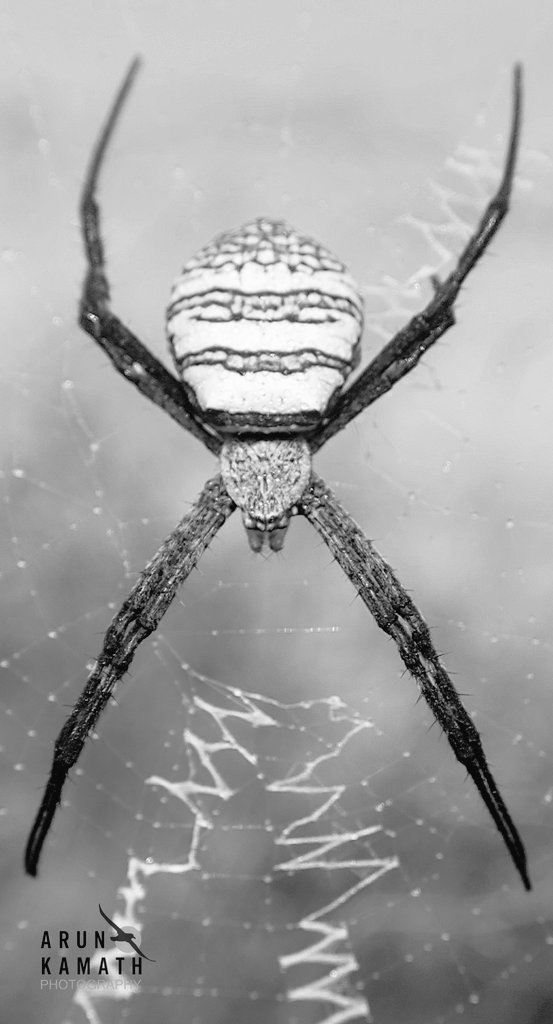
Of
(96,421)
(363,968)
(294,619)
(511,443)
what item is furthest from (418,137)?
(363,968)

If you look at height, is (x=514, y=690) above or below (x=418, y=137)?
below

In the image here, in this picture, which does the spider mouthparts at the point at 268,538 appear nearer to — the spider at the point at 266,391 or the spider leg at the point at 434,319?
the spider at the point at 266,391

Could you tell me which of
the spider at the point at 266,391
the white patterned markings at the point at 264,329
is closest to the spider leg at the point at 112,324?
the spider at the point at 266,391

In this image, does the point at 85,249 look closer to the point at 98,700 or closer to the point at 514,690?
the point at 98,700

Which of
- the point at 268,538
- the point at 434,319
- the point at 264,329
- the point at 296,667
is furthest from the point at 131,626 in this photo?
the point at 296,667

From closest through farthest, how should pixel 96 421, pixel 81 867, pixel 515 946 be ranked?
pixel 515 946 < pixel 81 867 < pixel 96 421

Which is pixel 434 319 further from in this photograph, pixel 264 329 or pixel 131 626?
pixel 131 626
